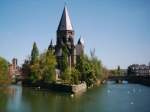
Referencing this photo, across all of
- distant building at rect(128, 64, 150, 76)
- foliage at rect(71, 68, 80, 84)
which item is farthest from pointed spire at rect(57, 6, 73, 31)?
distant building at rect(128, 64, 150, 76)

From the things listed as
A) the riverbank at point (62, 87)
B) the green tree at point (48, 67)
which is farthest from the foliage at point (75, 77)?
the green tree at point (48, 67)

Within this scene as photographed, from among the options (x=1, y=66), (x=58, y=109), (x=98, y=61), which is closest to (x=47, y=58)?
(x=1, y=66)

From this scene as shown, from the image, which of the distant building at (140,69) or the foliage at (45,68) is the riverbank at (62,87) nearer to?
the foliage at (45,68)

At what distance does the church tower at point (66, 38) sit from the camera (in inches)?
3765

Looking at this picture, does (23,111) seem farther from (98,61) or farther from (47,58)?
(98,61)

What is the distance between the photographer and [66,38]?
324ft

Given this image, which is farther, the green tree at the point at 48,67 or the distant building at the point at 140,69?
the distant building at the point at 140,69

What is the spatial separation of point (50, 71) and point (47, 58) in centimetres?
409

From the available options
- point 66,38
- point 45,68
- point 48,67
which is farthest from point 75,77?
point 66,38

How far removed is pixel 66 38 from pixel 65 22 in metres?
5.11

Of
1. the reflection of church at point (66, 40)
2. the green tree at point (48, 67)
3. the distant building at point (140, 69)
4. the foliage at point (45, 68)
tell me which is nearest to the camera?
the green tree at point (48, 67)

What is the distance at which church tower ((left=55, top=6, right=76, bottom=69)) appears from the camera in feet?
314

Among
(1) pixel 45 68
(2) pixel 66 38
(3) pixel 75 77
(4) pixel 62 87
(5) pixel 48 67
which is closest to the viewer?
(4) pixel 62 87

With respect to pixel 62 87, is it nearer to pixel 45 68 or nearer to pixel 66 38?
pixel 45 68
